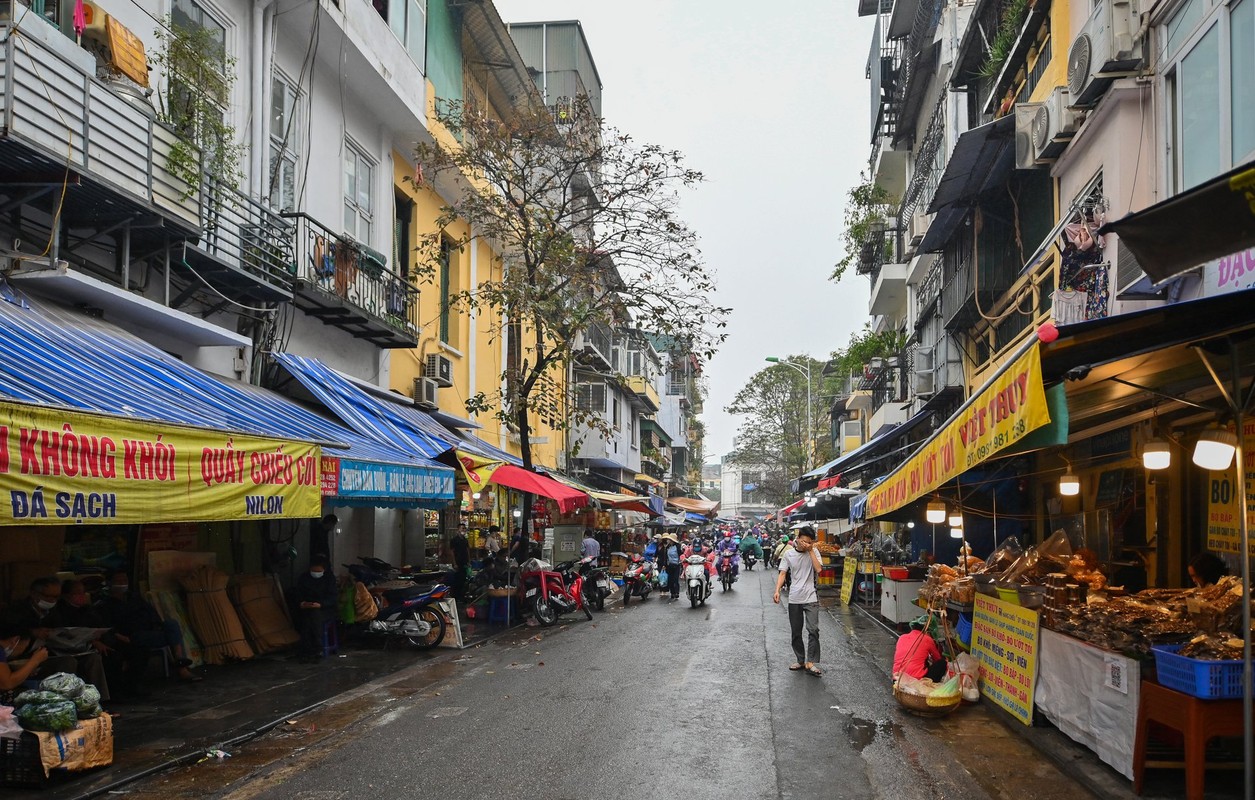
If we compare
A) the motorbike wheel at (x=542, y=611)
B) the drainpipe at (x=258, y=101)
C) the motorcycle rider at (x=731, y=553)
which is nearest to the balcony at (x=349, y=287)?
the drainpipe at (x=258, y=101)

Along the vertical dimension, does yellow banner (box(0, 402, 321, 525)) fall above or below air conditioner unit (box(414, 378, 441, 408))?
below

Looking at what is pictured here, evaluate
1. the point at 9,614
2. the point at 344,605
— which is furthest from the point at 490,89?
the point at 9,614

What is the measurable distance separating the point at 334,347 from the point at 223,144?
5.03 metres

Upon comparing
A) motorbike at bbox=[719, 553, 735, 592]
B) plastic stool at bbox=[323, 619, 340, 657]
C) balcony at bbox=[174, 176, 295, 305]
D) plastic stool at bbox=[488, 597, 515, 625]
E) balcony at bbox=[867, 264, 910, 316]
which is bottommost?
motorbike at bbox=[719, 553, 735, 592]

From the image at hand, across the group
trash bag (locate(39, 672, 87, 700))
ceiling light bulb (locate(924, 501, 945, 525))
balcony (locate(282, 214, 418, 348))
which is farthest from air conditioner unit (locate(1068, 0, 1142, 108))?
trash bag (locate(39, 672, 87, 700))

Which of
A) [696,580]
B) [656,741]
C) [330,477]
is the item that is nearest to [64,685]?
[330,477]

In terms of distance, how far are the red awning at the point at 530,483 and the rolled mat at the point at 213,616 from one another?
4.47m

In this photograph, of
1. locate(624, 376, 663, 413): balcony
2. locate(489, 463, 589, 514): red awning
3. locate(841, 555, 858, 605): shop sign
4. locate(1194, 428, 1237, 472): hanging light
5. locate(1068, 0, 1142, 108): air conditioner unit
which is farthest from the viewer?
locate(624, 376, 663, 413): balcony

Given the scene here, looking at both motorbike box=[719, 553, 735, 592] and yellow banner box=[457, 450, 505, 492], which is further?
motorbike box=[719, 553, 735, 592]

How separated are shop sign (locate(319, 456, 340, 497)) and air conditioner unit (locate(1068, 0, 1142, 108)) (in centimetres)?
957

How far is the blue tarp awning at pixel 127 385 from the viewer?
712cm

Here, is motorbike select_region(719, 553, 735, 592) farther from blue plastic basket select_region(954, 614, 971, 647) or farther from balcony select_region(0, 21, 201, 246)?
balcony select_region(0, 21, 201, 246)

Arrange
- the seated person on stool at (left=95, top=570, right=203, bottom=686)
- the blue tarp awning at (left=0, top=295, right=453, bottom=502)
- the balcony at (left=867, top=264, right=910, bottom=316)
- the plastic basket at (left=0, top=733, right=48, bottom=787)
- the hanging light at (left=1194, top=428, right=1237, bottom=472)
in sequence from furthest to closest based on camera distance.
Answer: the balcony at (left=867, top=264, right=910, bottom=316), the seated person on stool at (left=95, top=570, right=203, bottom=686), the blue tarp awning at (left=0, top=295, right=453, bottom=502), the plastic basket at (left=0, top=733, right=48, bottom=787), the hanging light at (left=1194, top=428, right=1237, bottom=472)

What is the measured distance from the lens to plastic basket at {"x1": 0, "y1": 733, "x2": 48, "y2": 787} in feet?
22.1
